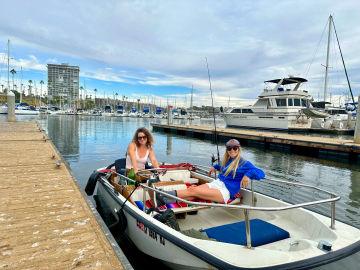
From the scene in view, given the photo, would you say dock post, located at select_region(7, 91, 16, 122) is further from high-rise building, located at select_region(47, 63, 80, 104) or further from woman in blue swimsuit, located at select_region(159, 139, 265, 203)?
high-rise building, located at select_region(47, 63, 80, 104)

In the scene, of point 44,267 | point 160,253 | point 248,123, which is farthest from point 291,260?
point 248,123

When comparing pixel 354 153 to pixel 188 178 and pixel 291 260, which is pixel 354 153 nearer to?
pixel 188 178

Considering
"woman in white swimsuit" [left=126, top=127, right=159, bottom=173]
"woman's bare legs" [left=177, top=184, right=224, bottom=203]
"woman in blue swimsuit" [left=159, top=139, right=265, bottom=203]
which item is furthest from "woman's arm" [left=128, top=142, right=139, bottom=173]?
"woman's bare legs" [left=177, top=184, right=224, bottom=203]

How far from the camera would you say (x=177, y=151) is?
21672 mm

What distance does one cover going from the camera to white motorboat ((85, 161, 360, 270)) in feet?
11.6

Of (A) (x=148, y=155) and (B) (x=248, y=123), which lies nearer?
(A) (x=148, y=155)

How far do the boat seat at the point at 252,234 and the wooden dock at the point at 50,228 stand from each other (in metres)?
1.58

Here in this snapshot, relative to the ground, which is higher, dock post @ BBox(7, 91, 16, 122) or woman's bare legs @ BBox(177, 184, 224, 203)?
dock post @ BBox(7, 91, 16, 122)

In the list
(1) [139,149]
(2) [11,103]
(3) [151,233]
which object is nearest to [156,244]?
(3) [151,233]

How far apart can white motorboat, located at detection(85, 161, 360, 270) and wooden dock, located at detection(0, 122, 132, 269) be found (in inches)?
31.8

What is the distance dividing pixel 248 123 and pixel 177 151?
22833 millimetres

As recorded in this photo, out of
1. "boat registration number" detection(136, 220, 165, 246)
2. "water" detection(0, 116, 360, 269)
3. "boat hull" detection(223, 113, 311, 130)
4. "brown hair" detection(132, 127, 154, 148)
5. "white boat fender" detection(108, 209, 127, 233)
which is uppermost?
"boat hull" detection(223, 113, 311, 130)

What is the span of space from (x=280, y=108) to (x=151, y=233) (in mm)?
35906

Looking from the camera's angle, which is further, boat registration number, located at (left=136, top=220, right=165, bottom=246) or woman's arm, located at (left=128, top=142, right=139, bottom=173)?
woman's arm, located at (left=128, top=142, right=139, bottom=173)
